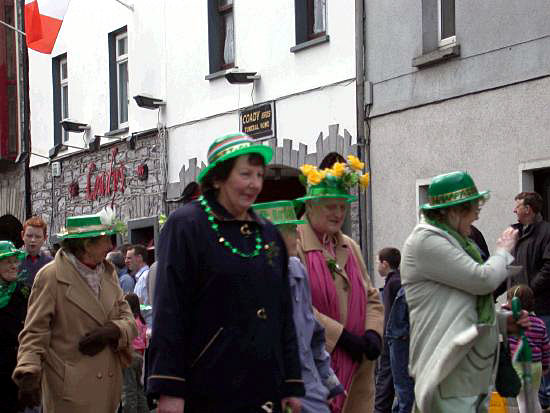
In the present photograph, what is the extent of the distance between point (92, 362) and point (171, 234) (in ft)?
9.26

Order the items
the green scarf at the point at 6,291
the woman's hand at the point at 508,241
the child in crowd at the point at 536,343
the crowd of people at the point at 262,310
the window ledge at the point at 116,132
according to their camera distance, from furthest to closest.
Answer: the window ledge at the point at 116,132 → the child in crowd at the point at 536,343 → the green scarf at the point at 6,291 → the woman's hand at the point at 508,241 → the crowd of people at the point at 262,310

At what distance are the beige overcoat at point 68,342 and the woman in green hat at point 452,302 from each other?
2101 millimetres

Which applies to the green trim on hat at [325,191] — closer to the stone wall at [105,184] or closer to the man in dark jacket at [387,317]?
the man in dark jacket at [387,317]

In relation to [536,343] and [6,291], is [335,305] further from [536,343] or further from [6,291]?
[536,343]

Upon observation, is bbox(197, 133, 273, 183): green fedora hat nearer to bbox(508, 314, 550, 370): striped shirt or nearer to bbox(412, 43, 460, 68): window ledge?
bbox(508, 314, 550, 370): striped shirt

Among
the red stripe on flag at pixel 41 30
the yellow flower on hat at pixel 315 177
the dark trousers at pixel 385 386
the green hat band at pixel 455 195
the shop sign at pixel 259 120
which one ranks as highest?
the red stripe on flag at pixel 41 30

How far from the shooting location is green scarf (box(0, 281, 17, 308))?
9.40m

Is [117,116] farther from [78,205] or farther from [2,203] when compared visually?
[2,203]

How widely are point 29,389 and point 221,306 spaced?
2659 millimetres

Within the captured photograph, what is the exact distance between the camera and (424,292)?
22.6 feet

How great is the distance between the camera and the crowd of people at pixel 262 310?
5.26 m

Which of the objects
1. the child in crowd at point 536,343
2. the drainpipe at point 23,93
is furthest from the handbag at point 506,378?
the drainpipe at point 23,93

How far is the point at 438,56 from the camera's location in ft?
48.7

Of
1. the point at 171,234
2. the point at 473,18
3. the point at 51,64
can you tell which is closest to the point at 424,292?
the point at 171,234
